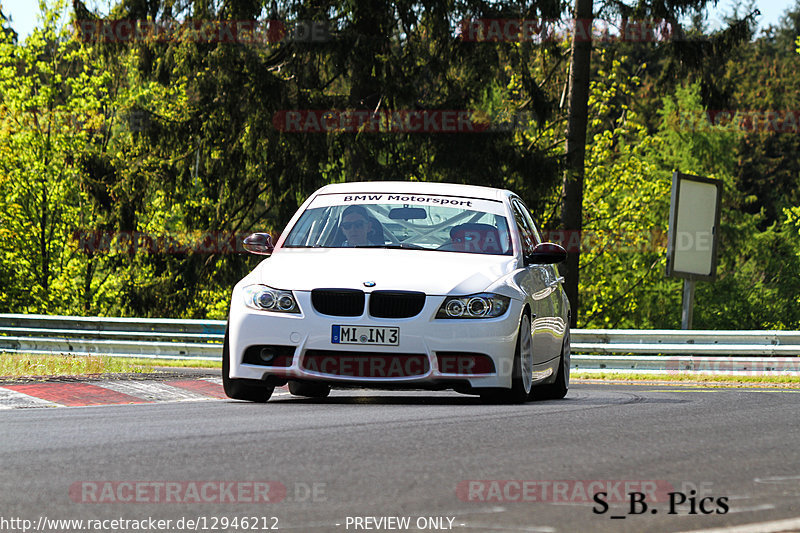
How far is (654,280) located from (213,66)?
26.8 metres

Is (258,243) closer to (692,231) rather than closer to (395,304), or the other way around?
(395,304)

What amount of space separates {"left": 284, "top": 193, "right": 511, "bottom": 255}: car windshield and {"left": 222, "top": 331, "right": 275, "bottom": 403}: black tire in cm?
126

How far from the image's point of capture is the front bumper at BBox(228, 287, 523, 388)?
9102 mm

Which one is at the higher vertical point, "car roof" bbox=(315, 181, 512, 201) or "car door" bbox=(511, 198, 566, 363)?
"car roof" bbox=(315, 181, 512, 201)

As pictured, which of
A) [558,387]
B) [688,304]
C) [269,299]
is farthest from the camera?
[688,304]

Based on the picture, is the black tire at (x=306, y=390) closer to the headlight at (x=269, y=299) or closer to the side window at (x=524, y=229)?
the headlight at (x=269, y=299)

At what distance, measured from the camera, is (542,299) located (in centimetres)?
1059

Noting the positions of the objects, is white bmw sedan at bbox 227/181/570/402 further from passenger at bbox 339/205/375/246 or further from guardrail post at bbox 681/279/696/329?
guardrail post at bbox 681/279/696/329

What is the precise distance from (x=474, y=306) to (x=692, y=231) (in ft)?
42.8

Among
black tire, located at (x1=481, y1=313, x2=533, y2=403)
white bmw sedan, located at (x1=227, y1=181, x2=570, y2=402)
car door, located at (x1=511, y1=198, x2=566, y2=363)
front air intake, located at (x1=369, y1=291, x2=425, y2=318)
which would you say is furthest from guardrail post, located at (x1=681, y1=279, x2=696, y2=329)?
front air intake, located at (x1=369, y1=291, x2=425, y2=318)

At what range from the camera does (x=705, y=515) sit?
4832 mm

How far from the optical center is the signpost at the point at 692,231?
2080 cm

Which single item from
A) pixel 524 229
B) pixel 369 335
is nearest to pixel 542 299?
pixel 524 229

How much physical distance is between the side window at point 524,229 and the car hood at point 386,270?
0.79 metres
